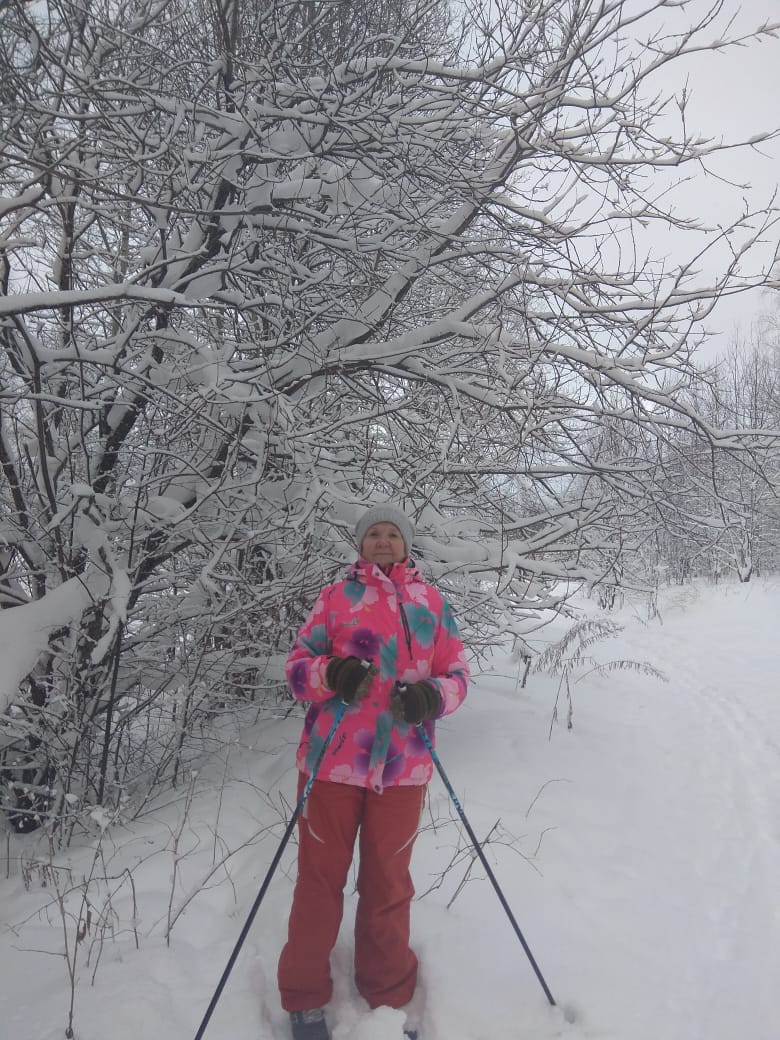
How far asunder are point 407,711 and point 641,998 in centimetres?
121

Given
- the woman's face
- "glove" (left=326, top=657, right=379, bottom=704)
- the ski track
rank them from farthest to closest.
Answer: the woman's face → the ski track → "glove" (left=326, top=657, right=379, bottom=704)

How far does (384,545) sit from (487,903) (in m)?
1.46

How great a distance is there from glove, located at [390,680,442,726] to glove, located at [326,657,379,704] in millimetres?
104

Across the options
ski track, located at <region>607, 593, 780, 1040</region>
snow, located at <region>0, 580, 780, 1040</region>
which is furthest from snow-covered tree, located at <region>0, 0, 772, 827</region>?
ski track, located at <region>607, 593, 780, 1040</region>

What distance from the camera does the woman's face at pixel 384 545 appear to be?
7.25ft

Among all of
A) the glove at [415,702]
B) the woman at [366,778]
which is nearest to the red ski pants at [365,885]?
the woman at [366,778]

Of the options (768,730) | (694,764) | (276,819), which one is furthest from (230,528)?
(768,730)

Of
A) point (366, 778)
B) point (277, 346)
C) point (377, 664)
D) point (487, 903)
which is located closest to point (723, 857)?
point (487, 903)

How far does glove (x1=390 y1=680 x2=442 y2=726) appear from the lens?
1.95 m

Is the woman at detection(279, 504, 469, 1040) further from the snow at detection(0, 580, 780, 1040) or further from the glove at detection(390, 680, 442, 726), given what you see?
the snow at detection(0, 580, 780, 1040)

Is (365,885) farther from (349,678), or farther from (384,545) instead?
(384,545)

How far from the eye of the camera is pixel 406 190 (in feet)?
10.1

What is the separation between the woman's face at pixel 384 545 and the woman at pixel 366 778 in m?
0.06

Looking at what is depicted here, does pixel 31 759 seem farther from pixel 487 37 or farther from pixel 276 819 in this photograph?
pixel 487 37
